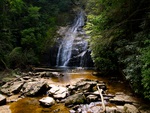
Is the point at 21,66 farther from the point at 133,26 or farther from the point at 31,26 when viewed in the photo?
the point at 133,26

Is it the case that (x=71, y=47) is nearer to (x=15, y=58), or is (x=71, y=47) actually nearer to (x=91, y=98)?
(x=15, y=58)

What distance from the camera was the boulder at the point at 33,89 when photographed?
8.97 m

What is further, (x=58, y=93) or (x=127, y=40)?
(x=127, y=40)

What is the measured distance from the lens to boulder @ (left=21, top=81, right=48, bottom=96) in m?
8.97

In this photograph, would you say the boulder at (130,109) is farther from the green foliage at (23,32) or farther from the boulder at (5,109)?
the green foliage at (23,32)

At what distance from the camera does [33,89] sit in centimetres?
922

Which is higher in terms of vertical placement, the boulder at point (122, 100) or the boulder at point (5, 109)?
the boulder at point (122, 100)

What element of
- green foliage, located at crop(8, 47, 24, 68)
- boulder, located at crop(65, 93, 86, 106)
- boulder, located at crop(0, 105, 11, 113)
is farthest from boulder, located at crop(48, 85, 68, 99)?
green foliage, located at crop(8, 47, 24, 68)

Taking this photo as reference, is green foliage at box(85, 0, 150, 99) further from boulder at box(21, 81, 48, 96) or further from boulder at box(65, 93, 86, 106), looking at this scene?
boulder at box(21, 81, 48, 96)

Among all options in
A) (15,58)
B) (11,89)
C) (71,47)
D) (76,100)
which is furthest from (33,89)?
(71,47)

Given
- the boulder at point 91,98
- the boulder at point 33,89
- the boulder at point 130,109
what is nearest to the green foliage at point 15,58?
the boulder at point 33,89

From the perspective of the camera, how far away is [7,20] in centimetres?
1750

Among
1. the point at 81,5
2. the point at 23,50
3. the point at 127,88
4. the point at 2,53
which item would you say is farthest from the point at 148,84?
the point at 81,5

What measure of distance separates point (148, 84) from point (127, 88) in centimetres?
406
